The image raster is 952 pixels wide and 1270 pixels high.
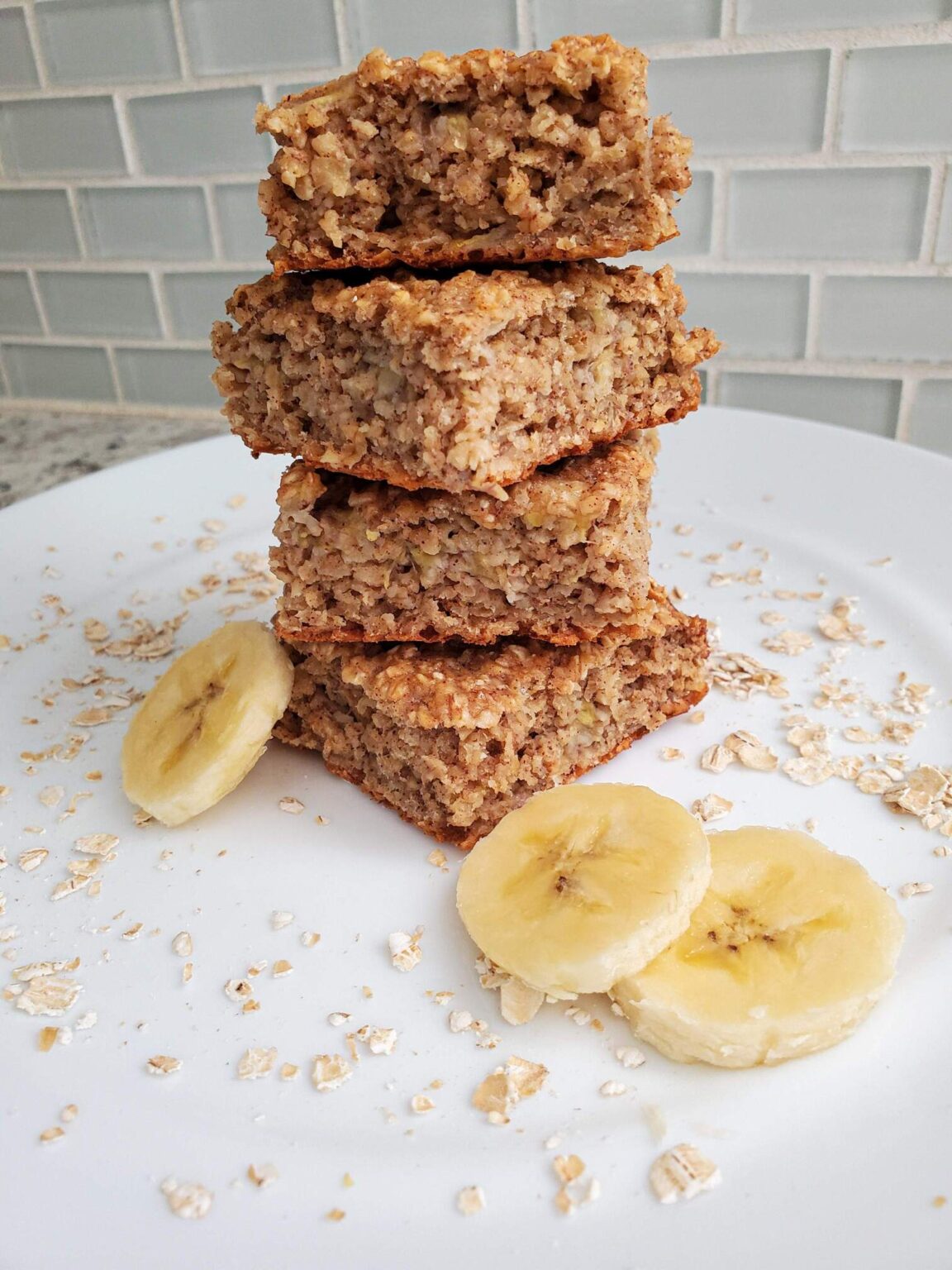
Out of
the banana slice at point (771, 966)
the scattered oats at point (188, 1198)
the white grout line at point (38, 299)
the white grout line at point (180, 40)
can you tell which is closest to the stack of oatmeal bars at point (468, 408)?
the banana slice at point (771, 966)

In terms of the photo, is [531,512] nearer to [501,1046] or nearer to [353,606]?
[353,606]

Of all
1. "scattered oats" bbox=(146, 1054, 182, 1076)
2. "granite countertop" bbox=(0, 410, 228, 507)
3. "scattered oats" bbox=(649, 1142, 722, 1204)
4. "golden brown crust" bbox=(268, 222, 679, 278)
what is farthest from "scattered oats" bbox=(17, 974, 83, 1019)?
"granite countertop" bbox=(0, 410, 228, 507)

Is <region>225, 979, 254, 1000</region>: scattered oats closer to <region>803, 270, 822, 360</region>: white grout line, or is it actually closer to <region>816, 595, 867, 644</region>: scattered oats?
<region>816, 595, 867, 644</region>: scattered oats

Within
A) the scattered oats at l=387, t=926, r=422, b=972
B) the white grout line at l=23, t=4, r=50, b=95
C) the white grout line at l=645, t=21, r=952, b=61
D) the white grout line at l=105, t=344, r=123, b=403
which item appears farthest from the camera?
the white grout line at l=105, t=344, r=123, b=403

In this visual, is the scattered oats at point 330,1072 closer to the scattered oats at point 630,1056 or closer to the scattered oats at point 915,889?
the scattered oats at point 630,1056

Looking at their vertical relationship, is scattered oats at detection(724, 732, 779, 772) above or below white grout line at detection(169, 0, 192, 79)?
below

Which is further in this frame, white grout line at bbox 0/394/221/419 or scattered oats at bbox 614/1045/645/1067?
white grout line at bbox 0/394/221/419

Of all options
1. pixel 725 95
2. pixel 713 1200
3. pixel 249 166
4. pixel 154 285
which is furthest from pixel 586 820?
pixel 154 285
